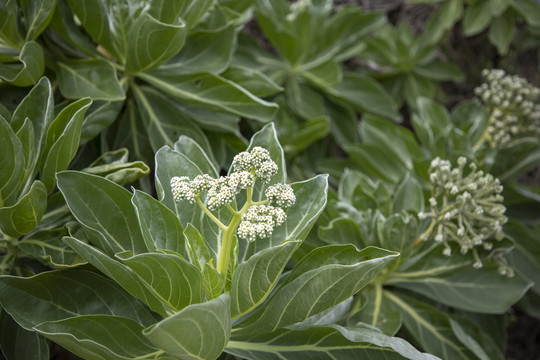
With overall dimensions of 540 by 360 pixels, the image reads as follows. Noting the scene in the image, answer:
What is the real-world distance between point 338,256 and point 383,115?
0.96 meters

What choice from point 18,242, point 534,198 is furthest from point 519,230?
point 18,242

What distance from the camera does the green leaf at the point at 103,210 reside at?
800mm

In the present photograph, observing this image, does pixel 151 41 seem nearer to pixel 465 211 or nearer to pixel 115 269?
pixel 115 269

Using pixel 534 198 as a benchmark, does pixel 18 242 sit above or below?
above

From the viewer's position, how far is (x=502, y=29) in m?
1.87

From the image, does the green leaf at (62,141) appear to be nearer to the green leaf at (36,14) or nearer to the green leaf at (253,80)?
the green leaf at (36,14)

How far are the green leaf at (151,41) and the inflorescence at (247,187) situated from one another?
13.9 inches

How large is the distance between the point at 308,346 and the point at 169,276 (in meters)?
0.27

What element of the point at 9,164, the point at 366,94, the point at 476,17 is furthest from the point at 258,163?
the point at 476,17

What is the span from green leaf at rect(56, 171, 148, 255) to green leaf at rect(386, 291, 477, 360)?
2.01 ft

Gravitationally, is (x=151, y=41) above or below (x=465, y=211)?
above

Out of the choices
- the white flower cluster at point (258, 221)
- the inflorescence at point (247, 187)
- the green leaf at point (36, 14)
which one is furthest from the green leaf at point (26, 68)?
the white flower cluster at point (258, 221)

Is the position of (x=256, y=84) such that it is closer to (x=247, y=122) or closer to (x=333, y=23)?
(x=247, y=122)

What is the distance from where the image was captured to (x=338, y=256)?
2.67 ft
